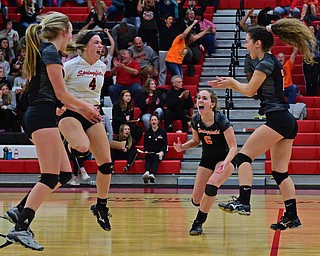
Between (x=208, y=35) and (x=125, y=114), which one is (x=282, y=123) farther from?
(x=208, y=35)

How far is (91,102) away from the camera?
6.99 meters

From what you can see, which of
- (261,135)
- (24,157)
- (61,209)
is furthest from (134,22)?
(261,135)

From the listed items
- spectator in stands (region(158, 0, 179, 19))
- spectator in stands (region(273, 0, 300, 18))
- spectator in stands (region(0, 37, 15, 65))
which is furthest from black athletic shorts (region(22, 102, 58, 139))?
spectator in stands (region(273, 0, 300, 18))

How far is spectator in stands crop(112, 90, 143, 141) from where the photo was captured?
14.0 m

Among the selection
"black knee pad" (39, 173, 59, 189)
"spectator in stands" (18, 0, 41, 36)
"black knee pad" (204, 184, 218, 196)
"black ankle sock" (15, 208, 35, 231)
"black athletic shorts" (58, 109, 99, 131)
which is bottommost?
"spectator in stands" (18, 0, 41, 36)

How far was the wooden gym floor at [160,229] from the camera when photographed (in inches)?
245

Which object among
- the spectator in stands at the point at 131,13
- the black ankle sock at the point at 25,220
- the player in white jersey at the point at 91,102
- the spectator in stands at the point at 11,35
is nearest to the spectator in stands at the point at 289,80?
the spectator in stands at the point at 131,13

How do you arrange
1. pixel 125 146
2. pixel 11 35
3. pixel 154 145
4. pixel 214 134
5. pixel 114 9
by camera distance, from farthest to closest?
1. pixel 114 9
2. pixel 11 35
3. pixel 125 146
4. pixel 154 145
5. pixel 214 134

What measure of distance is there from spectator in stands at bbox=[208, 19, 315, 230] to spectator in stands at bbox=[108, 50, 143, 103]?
7.99 meters

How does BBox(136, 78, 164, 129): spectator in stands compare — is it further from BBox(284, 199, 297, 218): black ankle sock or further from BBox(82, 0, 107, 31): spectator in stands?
BBox(284, 199, 297, 218): black ankle sock

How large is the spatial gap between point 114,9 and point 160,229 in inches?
432

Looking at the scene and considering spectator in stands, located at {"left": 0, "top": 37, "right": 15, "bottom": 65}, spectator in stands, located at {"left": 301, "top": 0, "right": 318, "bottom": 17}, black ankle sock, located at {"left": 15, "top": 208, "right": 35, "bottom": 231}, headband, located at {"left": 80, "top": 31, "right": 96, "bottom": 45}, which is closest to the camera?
black ankle sock, located at {"left": 15, "top": 208, "right": 35, "bottom": 231}

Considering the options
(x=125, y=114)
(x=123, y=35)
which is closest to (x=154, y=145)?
(x=125, y=114)

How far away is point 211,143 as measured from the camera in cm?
748
